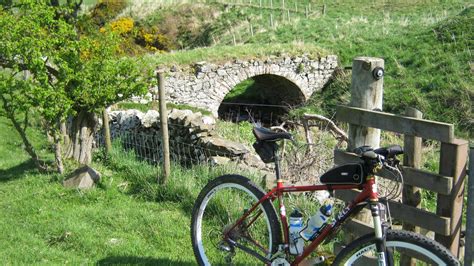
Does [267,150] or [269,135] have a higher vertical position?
[269,135]

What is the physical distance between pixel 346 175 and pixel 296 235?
655 mm

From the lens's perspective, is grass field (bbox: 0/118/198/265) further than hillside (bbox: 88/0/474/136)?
No

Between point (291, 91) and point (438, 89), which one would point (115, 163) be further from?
point (291, 91)

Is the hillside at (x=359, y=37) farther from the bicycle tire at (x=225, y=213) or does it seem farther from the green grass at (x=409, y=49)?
the bicycle tire at (x=225, y=213)

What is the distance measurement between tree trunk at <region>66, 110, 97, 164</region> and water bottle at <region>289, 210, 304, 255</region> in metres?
5.45

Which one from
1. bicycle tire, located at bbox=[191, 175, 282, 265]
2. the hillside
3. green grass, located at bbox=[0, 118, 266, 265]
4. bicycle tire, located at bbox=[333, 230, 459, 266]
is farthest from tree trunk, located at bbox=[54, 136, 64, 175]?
the hillside

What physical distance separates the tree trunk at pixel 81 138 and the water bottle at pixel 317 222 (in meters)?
5.59

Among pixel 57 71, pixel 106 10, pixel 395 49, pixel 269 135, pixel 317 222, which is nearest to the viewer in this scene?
pixel 317 222

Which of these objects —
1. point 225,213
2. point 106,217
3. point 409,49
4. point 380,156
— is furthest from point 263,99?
point 380,156

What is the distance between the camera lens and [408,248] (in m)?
3.05

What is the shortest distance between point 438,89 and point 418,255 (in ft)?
43.4

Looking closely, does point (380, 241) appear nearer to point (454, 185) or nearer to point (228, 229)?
point (454, 185)

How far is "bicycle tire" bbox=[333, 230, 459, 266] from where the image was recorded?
2.91 m

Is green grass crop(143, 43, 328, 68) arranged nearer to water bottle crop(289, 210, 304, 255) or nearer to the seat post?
the seat post
